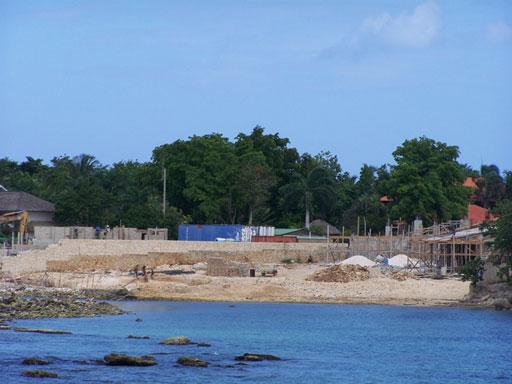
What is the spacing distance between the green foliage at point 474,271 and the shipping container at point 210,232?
29.6 meters

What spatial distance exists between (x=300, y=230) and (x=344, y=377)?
58955 millimetres

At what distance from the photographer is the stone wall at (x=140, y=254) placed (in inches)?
3049

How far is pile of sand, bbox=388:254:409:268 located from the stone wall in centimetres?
746

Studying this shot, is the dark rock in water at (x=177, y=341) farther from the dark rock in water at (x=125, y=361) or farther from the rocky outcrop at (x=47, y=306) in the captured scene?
the rocky outcrop at (x=47, y=306)

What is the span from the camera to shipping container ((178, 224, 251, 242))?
91.2m

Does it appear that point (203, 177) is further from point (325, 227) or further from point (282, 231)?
point (325, 227)

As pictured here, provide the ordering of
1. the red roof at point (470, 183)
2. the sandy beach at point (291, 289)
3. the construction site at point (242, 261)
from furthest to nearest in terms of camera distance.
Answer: the red roof at point (470, 183), the construction site at point (242, 261), the sandy beach at point (291, 289)

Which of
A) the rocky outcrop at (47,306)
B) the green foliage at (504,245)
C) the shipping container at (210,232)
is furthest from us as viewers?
the shipping container at (210,232)

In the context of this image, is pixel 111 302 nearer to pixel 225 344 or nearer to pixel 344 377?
pixel 225 344

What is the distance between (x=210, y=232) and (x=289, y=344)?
4363 cm

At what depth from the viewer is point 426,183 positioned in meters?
89.9

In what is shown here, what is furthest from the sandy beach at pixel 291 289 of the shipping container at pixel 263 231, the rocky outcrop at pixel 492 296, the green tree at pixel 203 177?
the green tree at pixel 203 177

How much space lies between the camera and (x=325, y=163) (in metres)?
118

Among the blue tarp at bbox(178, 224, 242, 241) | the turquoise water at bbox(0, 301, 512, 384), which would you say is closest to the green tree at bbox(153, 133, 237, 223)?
the blue tarp at bbox(178, 224, 242, 241)
